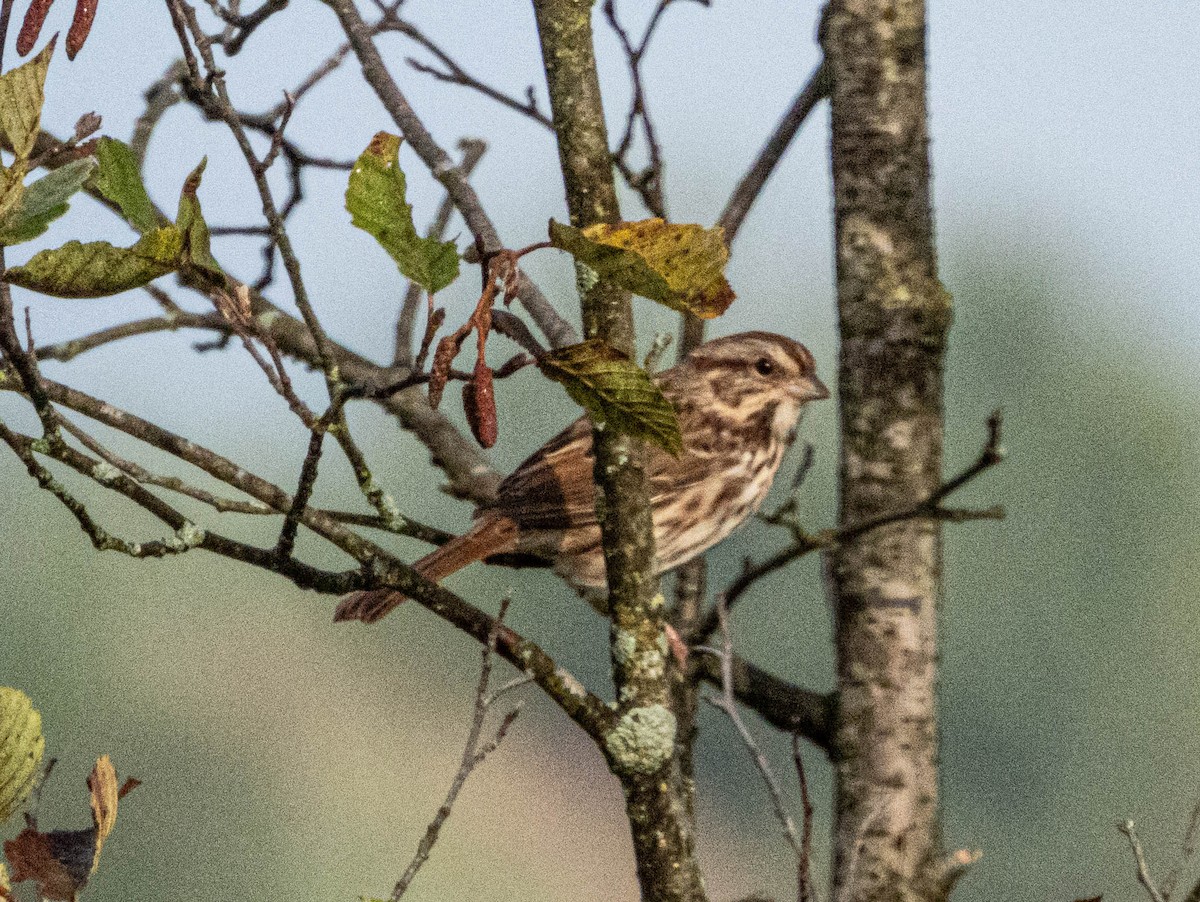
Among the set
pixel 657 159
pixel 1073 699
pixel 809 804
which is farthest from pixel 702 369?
pixel 1073 699

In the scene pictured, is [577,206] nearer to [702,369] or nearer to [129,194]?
[129,194]

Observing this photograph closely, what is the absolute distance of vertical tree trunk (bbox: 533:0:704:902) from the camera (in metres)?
2.05

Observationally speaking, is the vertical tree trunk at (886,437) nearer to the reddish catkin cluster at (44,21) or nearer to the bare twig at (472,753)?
the bare twig at (472,753)

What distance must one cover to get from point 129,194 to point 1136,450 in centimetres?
1470

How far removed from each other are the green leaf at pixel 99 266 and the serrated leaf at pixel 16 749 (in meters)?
0.47

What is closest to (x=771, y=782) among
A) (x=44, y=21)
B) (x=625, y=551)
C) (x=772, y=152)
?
(x=625, y=551)

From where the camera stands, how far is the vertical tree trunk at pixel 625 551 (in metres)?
2.05

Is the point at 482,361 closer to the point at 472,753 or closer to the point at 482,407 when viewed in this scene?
the point at 482,407

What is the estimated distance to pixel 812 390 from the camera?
480 cm

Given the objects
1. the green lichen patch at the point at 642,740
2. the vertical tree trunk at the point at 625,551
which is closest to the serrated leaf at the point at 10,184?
the vertical tree trunk at the point at 625,551

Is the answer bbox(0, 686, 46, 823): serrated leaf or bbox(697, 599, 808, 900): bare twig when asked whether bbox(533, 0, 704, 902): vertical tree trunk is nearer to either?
bbox(697, 599, 808, 900): bare twig

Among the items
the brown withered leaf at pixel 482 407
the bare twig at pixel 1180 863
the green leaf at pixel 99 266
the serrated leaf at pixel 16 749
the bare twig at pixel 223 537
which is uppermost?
the green leaf at pixel 99 266

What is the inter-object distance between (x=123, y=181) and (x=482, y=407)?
1.62 ft

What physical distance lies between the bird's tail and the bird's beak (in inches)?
45.9
